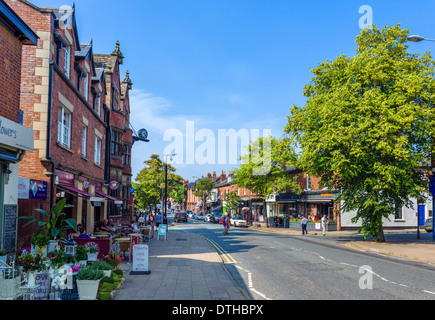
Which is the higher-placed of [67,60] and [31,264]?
[67,60]

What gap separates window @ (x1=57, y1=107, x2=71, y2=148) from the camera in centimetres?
1643

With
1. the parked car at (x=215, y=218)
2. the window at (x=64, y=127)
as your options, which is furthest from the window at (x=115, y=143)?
the parked car at (x=215, y=218)

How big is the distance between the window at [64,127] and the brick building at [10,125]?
17.6ft

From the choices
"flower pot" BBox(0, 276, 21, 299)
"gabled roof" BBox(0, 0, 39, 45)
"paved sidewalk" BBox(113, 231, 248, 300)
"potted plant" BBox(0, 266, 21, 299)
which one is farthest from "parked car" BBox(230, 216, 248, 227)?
"flower pot" BBox(0, 276, 21, 299)

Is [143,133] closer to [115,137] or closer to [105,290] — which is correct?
[115,137]

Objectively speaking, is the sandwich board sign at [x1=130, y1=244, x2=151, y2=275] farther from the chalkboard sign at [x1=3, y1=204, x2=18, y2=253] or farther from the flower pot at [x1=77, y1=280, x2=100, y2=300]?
the flower pot at [x1=77, y1=280, x2=100, y2=300]

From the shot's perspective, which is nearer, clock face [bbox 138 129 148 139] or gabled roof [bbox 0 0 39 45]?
gabled roof [bbox 0 0 39 45]

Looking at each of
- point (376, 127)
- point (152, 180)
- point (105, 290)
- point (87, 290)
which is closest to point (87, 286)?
point (87, 290)

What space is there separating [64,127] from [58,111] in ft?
4.21

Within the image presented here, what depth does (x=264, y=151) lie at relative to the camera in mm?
47406

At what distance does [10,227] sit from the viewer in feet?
34.8

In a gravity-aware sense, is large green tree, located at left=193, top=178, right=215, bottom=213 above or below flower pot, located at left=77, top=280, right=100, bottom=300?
above
